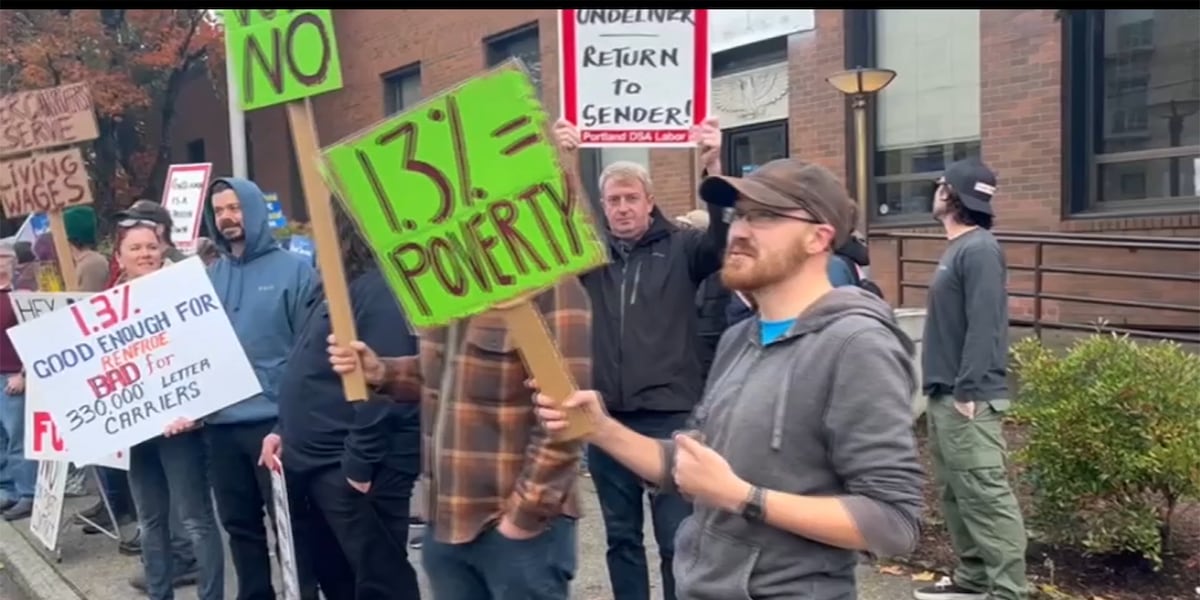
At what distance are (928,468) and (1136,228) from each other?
3.74 metres

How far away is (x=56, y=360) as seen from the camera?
4.91 metres

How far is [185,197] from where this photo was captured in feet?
33.2

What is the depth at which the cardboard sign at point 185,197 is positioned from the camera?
32.3 ft

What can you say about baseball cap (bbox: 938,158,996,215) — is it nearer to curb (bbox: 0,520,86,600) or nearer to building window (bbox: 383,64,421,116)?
curb (bbox: 0,520,86,600)

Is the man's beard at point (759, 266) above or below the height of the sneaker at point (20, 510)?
above

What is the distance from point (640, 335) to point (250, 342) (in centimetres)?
164

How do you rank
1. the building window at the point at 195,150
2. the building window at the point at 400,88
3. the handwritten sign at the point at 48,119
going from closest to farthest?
the handwritten sign at the point at 48,119
the building window at the point at 400,88
the building window at the point at 195,150

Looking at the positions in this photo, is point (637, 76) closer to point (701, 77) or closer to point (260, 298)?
point (701, 77)

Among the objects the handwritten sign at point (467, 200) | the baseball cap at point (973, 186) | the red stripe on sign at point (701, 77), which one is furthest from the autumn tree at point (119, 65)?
the handwritten sign at point (467, 200)

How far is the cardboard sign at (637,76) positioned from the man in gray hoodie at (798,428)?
7.80 ft

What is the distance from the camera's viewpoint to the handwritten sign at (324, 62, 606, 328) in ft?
8.49

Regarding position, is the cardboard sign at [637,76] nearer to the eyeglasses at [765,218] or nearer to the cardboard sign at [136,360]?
the cardboard sign at [136,360]

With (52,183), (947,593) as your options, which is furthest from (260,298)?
(947,593)

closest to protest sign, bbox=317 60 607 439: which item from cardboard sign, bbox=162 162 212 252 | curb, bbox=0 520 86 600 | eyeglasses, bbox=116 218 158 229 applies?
eyeglasses, bbox=116 218 158 229
